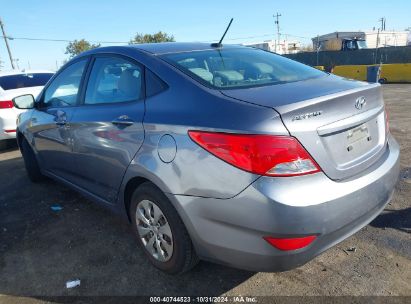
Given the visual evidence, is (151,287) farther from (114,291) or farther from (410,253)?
(410,253)

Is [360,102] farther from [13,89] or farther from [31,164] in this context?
[13,89]

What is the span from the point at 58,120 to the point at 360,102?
282 cm

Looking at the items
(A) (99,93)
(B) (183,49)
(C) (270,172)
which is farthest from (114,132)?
(C) (270,172)

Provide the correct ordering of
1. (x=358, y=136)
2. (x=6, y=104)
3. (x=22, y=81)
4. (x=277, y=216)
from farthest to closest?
(x=22, y=81), (x=6, y=104), (x=358, y=136), (x=277, y=216)

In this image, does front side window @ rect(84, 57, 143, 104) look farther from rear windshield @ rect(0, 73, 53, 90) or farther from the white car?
rear windshield @ rect(0, 73, 53, 90)

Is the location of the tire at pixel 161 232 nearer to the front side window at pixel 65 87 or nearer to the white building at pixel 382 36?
the front side window at pixel 65 87

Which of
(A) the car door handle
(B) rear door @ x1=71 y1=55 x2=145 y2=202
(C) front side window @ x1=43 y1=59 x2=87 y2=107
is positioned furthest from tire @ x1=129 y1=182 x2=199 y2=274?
(C) front side window @ x1=43 y1=59 x2=87 y2=107

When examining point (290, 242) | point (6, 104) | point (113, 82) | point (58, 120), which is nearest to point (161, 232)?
point (290, 242)

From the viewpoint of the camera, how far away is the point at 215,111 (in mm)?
2262

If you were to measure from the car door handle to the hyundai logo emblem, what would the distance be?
4.97ft

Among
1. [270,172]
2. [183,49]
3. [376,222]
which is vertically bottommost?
[376,222]

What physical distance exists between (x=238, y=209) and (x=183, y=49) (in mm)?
1637

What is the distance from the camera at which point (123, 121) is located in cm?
286

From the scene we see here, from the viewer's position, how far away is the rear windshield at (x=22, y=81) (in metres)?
7.38
